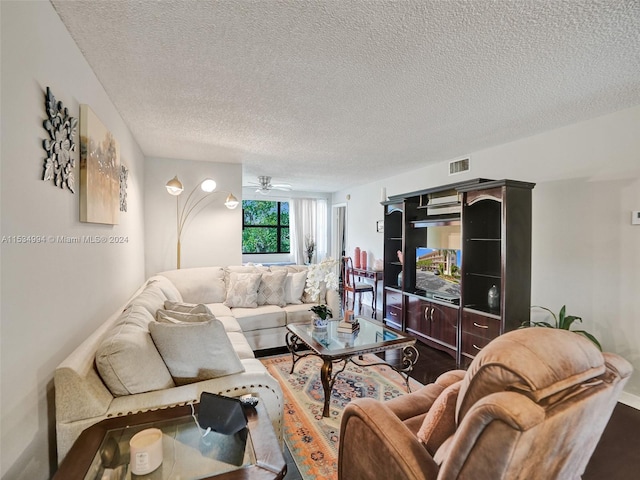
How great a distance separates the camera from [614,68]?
76.7 inches

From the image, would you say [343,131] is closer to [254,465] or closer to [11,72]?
[11,72]

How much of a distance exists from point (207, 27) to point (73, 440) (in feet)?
6.49

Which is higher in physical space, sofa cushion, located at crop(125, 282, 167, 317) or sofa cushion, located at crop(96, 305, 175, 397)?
sofa cushion, located at crop(125, 282, 167, 317)

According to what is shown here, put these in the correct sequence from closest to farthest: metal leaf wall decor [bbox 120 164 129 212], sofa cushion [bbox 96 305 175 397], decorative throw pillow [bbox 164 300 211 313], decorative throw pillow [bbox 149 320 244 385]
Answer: sofa cushion [bbox 96 305 175 397]
decorative throw pillow [bbox 149 320 244 385]
decorative throw pillow [bbox 164 300 211 313]
metal leaf wall decor [bbox 120 164 129 212]

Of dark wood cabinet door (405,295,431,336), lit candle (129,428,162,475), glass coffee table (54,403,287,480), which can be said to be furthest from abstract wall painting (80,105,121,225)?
dark wood cabinet door (405,295,431,336)

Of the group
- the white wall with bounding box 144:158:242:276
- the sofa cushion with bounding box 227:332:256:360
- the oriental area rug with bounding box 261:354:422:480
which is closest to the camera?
the oriental area rug with bounding box 261:354:422:480

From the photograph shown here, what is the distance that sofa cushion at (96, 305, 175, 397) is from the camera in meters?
1.44

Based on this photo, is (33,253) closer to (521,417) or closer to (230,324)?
(521,417)

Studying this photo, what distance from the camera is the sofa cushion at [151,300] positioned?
86.5 inches

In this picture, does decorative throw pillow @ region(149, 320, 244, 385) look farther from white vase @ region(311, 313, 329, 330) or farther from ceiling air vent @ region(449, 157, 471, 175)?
ceiling air vent @ region(449, 157, 471, 175)

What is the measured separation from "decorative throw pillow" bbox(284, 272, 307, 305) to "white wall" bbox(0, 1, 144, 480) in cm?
230

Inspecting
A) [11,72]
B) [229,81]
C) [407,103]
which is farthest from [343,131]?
[11,72]

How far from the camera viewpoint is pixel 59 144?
1440mm

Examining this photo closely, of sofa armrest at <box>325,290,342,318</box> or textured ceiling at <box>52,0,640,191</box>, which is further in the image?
sofa armrest at <box>325,290,342,318</box>
